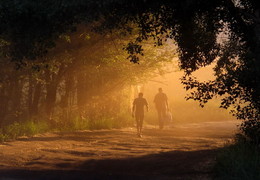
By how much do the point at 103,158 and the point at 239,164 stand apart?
4.92 m

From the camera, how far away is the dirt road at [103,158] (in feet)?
36.0

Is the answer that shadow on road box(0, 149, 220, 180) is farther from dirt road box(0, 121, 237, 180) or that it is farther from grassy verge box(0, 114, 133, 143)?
grassy verge box(0, 114, 133, 143)

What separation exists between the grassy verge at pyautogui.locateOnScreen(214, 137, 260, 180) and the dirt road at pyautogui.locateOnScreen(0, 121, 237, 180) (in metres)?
0.36

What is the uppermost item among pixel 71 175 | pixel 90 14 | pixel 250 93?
pixel 90 14

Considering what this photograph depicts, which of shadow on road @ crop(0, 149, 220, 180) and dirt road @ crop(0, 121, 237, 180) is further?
dirt road @ crop(0, 121, 237, 180)

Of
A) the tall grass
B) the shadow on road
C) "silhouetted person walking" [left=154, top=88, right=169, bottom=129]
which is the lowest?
the shadow on road

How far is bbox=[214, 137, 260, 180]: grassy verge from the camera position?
9.34 m

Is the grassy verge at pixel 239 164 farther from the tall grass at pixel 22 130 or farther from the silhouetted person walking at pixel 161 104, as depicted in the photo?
the silhouetted person walking at pixel 161 104

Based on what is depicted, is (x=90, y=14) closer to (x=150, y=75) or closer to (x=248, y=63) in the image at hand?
(x=248, y=63)

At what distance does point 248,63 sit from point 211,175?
7.76 ft

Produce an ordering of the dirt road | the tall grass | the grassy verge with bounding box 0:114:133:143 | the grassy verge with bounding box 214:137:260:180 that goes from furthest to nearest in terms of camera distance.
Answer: the grassy verge with bounding box 0:114:133:143
the tall grass
the dirt road
the grassy verge with bounding box 214:137:260:180

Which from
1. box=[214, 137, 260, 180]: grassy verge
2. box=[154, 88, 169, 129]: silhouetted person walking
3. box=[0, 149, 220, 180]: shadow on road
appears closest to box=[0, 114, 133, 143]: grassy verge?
box=[154, 88, 169, 129]: silhouetted person walking

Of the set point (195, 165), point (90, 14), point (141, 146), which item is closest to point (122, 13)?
point (90, 14)

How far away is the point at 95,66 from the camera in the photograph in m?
22.7
